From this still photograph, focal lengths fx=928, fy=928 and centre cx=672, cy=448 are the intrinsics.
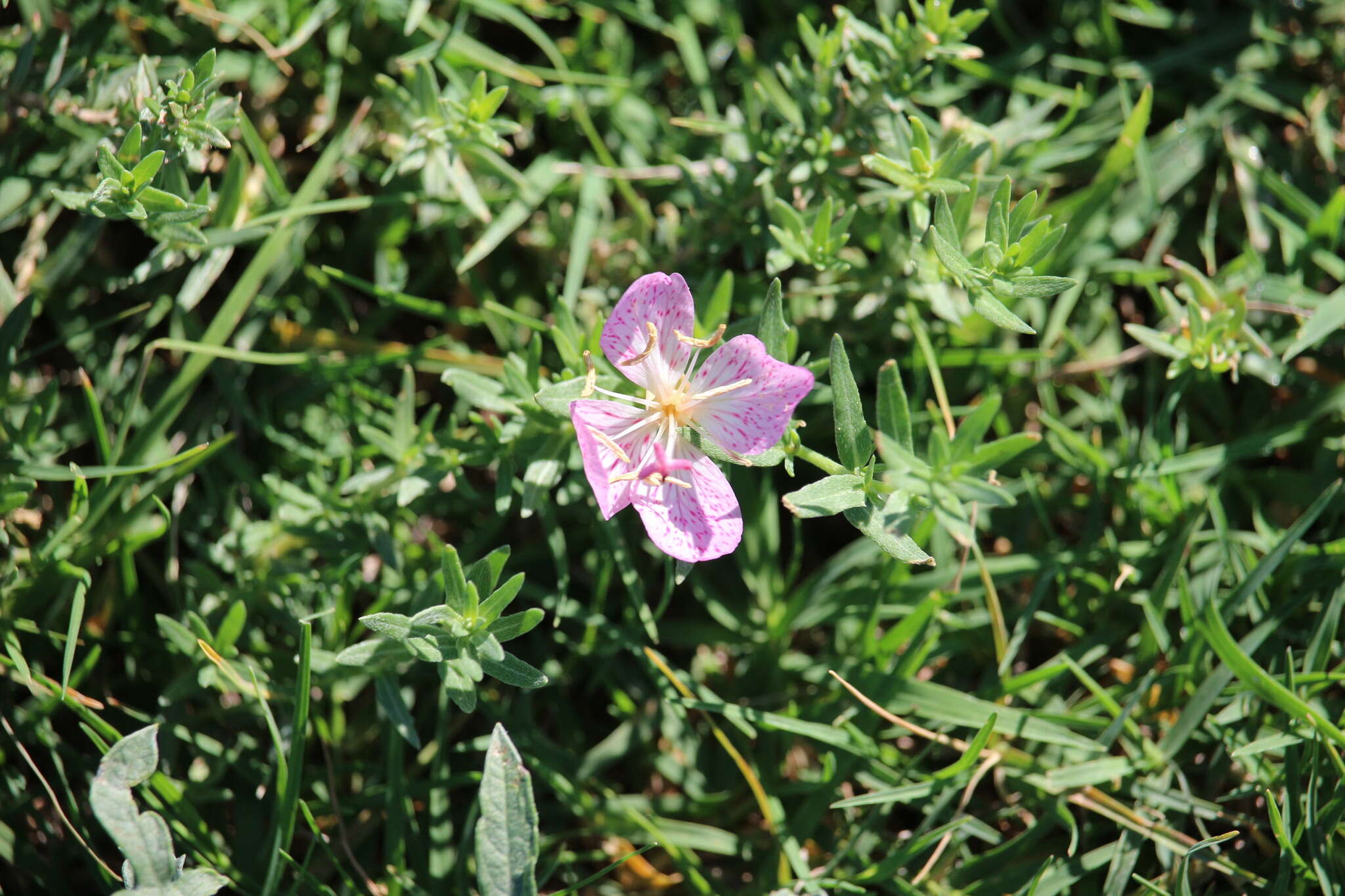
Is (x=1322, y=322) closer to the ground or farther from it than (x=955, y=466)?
closer to the ground

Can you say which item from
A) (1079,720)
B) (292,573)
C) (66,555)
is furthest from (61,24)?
(1079,720)

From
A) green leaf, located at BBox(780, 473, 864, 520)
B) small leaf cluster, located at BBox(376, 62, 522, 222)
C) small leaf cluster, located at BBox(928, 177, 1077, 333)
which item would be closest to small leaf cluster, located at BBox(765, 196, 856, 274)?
small leaf cluster, located at BBox(928, 177, 1077, 333)

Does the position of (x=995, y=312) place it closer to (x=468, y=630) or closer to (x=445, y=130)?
(x=468, y=630)

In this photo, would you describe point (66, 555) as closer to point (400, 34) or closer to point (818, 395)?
point (400, 34)

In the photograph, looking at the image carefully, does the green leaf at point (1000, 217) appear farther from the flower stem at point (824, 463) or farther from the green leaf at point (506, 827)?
the green leaf at point (506, 827)

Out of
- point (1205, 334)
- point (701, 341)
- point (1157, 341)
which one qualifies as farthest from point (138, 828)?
point (1205, 334)

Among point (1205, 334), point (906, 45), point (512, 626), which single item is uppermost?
point (906, 45)
